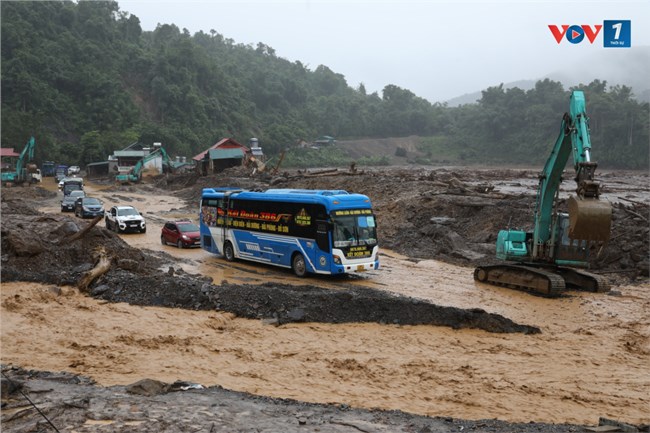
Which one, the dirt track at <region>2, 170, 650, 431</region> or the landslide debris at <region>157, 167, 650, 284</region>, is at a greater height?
the landslide debris at <region>157, 167, 650, 284</region>

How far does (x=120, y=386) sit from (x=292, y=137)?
11429 cm

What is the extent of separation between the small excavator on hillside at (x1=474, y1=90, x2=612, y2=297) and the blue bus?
201 inches

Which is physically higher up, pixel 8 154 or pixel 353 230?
pixel 8 154

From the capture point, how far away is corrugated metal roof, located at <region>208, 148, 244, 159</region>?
66.6 m

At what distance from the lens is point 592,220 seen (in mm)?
16203

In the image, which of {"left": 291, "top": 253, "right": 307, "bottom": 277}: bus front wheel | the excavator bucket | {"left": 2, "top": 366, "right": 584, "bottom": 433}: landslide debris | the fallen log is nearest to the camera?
{"left": 2, "top": 366, "right": 584, "bottom": 433}: landslide debris

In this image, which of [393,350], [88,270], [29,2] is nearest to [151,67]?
[29,2]

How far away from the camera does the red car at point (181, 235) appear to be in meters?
29.1

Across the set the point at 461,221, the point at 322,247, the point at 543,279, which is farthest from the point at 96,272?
the point at 461,221

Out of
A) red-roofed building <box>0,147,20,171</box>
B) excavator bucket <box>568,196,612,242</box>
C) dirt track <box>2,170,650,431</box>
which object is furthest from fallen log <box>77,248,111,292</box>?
red-roofed building <box>0,147,20,171</box>

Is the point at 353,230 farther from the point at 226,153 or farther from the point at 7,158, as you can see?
the point at 7,158

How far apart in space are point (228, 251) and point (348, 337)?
11533mm

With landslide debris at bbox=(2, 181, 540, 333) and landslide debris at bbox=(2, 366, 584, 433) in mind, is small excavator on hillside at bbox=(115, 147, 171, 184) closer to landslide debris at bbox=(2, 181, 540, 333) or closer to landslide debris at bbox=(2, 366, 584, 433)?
landslide debris at bbox=(2, 181, 540, 333)

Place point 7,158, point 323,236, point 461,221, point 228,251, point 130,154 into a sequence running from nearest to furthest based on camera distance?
point 323,236 < point 228,251 < point 461,221 < point 7,158 < point 130,154
